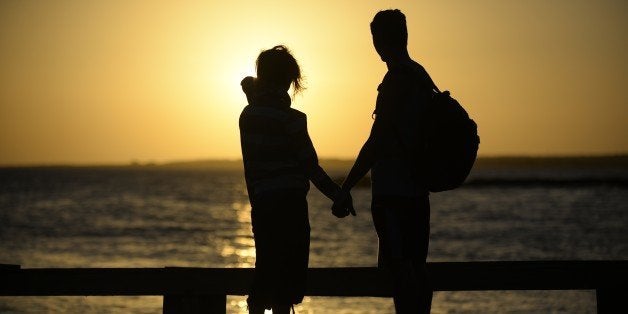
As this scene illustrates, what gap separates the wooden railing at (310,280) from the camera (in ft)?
17.4

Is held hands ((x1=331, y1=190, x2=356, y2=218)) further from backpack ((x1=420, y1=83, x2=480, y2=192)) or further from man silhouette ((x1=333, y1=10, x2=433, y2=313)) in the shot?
backpack ((x1=420, y1=83, x2=480, y2=192))

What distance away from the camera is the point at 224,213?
86500 millimetres

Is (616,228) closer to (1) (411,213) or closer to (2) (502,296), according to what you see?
(2) (502,296)

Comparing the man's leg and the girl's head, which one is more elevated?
the girl's head

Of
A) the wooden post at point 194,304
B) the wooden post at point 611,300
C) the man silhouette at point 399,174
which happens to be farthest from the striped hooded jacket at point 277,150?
the wooden post at point 611,300

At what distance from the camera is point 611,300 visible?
5582 mm

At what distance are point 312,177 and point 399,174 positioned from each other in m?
0.45

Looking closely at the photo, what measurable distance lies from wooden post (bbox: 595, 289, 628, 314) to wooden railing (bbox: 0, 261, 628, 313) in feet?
0.40

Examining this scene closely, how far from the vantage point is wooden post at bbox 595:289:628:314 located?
5.55 metres

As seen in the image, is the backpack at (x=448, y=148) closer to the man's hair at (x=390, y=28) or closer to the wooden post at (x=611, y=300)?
the man's hair at (x=390, y=28)

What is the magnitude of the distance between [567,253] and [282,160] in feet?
143

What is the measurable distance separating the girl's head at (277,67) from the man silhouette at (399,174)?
47 centimetres

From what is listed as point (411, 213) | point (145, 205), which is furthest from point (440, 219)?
point (411, 213)

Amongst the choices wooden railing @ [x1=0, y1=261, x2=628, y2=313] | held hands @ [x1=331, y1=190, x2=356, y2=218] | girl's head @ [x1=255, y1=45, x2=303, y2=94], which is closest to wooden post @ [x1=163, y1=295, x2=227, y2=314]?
wooden railing @ [x1=0, y1=261, x2=628, y2=313]
